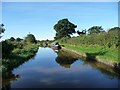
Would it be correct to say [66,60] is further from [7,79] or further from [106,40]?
[7,79]

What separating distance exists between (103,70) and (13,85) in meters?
7.86

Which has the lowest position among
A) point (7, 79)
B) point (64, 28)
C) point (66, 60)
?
point (7, 79)

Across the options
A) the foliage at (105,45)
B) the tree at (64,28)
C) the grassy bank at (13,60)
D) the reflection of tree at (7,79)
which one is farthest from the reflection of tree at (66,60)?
the tree at (64,28)

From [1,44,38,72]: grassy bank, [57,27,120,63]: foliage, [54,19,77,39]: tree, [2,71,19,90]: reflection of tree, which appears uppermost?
[54,19,77,39]: tree

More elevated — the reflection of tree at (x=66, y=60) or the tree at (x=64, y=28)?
the tree at (x=64, y=28)

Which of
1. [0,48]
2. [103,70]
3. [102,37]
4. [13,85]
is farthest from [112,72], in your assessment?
[102,37]

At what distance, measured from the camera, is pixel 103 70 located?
20.4 m

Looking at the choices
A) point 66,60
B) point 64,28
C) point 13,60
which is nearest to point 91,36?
point 66,60

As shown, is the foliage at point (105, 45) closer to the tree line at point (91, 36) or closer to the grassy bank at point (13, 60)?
the tree line at point (91, 36)

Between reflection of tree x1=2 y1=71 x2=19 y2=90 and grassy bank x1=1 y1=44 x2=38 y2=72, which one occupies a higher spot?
grassy bank x1=1 y1=44 x2=38 y2=72

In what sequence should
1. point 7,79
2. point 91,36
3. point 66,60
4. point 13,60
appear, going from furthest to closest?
1. point 91,36
2. point 66,60
3. point 13,60
4. point 7,79

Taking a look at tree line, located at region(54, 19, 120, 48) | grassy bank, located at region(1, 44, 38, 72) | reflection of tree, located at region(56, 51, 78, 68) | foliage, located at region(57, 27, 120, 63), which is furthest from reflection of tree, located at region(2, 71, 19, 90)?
tree line, located at region(54, 19, 120, 48)

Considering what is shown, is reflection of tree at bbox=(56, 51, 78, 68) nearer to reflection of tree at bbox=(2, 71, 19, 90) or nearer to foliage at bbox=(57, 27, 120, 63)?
foliage at bbox=(57, 27, 120, 63)

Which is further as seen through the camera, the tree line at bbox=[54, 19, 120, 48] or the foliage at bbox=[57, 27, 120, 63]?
the tree line at bbox=[54, 19, 120, 48]
